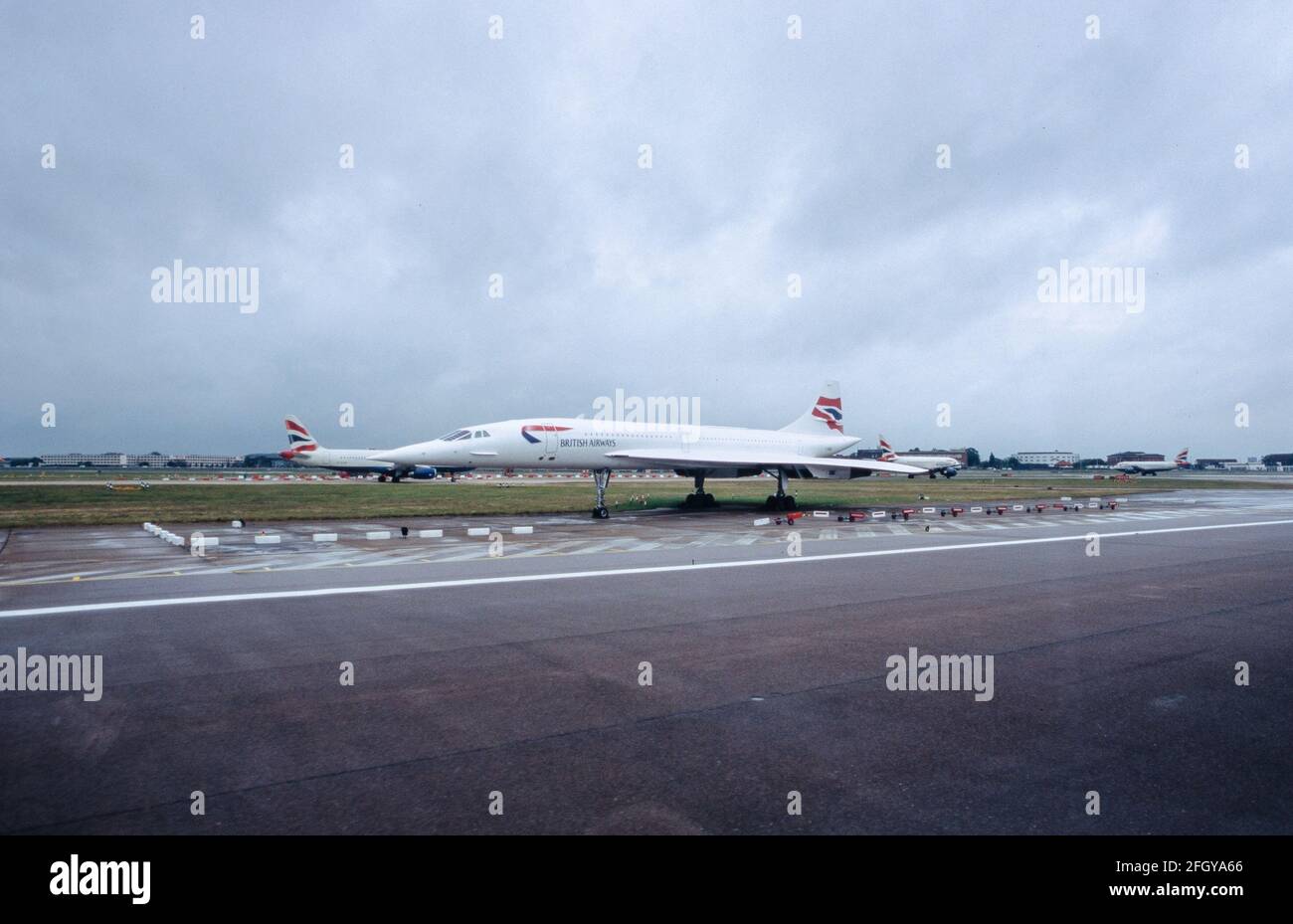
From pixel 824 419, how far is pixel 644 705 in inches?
1256

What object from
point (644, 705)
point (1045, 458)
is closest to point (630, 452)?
point (644, 705)

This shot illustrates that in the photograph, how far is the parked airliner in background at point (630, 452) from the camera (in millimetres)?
23641

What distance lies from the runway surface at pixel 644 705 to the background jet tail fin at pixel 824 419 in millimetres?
23513

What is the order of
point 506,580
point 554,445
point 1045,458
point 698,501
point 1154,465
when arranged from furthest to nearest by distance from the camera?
point 1045,458 → point 1154,465 → point 698,501 → point 554,445 → point 506,580

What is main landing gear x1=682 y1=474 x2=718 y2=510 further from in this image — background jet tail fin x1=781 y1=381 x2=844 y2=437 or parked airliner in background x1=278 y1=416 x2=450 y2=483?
parked airliner in background x1=278 y1=416 x2=450 y2=483

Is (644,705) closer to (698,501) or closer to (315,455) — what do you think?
(698,501)

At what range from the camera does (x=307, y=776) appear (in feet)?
13.3

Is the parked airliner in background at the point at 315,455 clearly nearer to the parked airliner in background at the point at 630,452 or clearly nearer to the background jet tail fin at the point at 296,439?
the background jet tail fin at the point at 296,439

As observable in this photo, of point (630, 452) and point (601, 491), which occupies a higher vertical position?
point (630, 452)

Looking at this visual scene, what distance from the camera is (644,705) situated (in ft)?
17.4

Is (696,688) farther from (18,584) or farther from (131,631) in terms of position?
(18,584)

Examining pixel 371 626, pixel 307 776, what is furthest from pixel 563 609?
pixel 307 776

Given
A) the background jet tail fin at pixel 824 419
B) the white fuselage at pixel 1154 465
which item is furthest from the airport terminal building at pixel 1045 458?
the background jet tail fin at pixel 824 419
